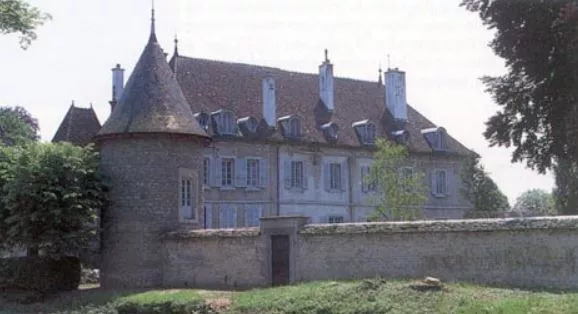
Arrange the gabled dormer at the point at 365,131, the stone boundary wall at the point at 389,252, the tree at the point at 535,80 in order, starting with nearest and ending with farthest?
the stone boundary wall at the point at 389,252, the tree at the point at 535,80, the gabled dormer at the point at 365,131

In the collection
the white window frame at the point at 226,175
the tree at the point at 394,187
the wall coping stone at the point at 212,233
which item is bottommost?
the wall coping stone at the point at 212,233

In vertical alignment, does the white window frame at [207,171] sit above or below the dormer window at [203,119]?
below

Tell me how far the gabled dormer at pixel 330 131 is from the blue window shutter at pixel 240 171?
206 inches

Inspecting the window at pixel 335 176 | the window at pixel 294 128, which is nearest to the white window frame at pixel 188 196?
the window at pixel 294 128

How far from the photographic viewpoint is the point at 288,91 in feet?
154

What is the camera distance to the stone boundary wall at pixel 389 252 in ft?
66.0

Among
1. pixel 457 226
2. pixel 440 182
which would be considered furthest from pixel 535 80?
A: pixel 440 182

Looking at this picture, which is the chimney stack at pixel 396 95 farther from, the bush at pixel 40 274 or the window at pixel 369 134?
the bush at pixel 40 274

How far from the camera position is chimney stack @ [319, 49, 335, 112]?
47.2 meters

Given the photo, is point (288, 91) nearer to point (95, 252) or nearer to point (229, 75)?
point (229, 75)

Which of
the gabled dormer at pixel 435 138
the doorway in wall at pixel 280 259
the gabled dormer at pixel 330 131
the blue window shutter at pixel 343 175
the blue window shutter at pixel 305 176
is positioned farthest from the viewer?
the gabled dormer at pixel 435 138

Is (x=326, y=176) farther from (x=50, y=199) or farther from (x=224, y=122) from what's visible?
(x=50, y=199)

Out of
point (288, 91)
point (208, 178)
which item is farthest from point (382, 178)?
point (288, 91)

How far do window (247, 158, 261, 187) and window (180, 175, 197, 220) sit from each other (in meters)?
13.1
